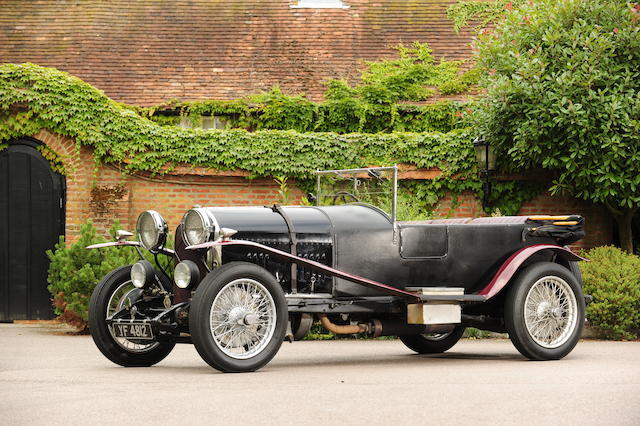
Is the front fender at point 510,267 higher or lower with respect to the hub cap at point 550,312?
higher

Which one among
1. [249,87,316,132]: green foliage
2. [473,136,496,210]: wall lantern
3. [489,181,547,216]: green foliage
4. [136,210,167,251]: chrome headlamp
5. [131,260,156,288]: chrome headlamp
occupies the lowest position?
[131,260,156,288]: chrome headlamp

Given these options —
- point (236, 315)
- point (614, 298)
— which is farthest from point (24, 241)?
point (614, 298)

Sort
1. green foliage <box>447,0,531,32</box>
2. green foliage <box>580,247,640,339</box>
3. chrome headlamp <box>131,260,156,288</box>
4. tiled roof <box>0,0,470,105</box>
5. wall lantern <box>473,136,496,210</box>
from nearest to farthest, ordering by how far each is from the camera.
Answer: chrome headlamp <box>131,260,156,288</box>
green foliage <box>580,247,640,339</box>
wall lantern <box>473,136,496,210</box>
tiled roof <box>0,0,470,105</box>
green foliage <box>447,0,531,32</box>

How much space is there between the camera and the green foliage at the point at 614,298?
39.1ft

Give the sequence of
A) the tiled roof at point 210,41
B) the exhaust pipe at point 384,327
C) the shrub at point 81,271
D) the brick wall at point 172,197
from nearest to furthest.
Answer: the exhaust pipe at point 384,327, the shrub at point 81,271, the brick wall at point 172,197, the tiled roof at point 210,41

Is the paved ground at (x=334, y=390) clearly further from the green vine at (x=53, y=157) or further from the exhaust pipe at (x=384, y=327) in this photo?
the green vine at (x=53, y=157)

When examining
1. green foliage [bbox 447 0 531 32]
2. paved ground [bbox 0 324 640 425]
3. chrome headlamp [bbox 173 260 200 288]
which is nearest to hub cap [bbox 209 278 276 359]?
paved ground [bbox 0 324 640 425]

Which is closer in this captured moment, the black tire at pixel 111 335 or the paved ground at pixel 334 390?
the paved ground at pixel 334 390

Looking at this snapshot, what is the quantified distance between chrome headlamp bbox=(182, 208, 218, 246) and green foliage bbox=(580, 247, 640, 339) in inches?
239

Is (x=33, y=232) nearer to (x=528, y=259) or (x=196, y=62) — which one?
(x=196, y=62)

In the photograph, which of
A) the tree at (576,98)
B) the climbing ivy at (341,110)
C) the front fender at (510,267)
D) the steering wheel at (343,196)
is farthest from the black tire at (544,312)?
the climbing ivy at (341,110)

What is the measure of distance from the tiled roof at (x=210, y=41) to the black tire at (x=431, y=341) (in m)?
8.20

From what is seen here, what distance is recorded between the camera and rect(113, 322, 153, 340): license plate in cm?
766

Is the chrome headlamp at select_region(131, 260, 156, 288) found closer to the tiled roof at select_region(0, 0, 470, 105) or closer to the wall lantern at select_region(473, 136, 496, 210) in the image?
the wall lantern at select_region(473, 136, 496, 210)
